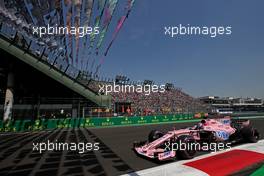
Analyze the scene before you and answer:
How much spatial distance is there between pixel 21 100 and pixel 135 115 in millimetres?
10426

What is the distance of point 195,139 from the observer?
287 inches

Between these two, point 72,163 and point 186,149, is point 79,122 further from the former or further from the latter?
point 186,149

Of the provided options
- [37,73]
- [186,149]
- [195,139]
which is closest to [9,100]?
[37,73]

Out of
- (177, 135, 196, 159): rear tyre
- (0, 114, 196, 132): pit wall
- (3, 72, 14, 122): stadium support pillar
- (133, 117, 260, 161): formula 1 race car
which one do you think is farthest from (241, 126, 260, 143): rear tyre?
(3, 72, 14, 122): stadium support pillar

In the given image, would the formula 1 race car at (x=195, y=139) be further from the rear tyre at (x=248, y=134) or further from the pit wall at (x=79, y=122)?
the pit wall at (x=79, y=122)

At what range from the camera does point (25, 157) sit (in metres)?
6.94

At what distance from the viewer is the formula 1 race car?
6168 millimetres

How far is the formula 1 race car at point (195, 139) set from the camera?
20.2 ft

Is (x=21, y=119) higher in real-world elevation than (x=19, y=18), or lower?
lower

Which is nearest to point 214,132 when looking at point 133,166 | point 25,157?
point 133,166

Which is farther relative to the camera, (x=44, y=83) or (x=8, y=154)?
(x=44, y=83)

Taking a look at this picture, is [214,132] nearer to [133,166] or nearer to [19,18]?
[133,166]

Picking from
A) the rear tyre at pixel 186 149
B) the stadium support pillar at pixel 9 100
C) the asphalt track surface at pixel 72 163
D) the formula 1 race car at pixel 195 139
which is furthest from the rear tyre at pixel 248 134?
the stadium support pillar at pixel 9 100

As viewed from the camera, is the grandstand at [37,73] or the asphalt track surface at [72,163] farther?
the grandstand at [37,73]
